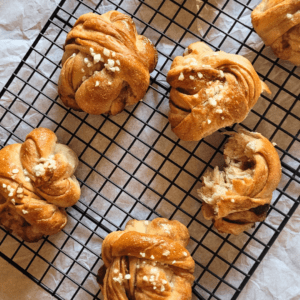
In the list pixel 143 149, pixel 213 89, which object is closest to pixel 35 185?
pixel 143 149

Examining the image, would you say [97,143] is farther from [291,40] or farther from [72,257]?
[291,40]

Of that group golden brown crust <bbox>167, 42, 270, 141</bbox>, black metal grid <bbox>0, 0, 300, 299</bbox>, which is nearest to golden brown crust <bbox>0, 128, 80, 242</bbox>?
black metal grid <bbox>0, 0, 300, 299</bbox>

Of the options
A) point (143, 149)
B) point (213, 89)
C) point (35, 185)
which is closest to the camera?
point (213, 89)

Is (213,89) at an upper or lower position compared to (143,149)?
upper

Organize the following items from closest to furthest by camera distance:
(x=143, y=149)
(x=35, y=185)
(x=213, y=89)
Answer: (x=213, y=89)
(x=35, y=185)
(x=143, y=149)

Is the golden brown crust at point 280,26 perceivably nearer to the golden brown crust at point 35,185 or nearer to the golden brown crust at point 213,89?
the golden brown crust at point 213,89

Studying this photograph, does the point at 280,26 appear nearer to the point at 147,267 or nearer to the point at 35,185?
the point at 147,267

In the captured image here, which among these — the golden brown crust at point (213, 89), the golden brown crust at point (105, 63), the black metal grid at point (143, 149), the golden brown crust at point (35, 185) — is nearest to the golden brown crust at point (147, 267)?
the black metal grid at point (143, 149)
